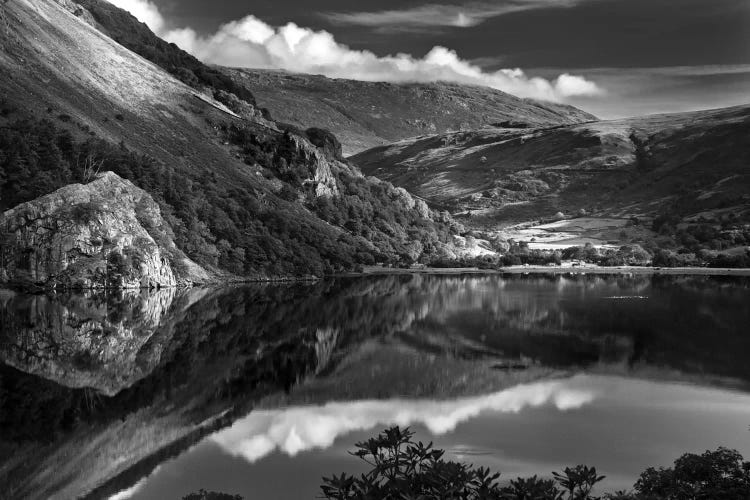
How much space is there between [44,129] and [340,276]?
50.0 metres

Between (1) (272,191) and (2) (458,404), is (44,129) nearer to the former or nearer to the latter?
(1) (272,191)

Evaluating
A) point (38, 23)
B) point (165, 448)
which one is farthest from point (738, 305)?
point (38, 23)

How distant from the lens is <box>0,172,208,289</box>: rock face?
286 feet

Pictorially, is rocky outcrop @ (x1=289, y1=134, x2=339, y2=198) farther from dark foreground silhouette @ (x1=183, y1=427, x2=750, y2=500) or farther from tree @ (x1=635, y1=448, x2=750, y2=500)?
tree @ (x1=635, y1=448, x2=750, y2=500)

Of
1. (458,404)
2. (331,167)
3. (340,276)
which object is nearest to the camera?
(458,404)

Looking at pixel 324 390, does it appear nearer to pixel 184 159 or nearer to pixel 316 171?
pixel 184 159

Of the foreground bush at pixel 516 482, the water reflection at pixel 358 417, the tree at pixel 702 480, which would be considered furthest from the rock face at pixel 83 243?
the tree at pixel 702 480

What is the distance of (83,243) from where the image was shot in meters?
89.9

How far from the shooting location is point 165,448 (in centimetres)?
2814

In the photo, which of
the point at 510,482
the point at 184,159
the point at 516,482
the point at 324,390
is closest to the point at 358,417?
the point at 324,390

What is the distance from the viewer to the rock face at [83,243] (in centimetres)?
8706

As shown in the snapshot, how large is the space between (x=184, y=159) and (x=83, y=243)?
5220cm

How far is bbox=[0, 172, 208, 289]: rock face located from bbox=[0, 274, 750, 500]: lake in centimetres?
1011

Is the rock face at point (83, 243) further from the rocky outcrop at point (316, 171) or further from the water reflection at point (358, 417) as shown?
the rocky outcrop at point (316, 171)
